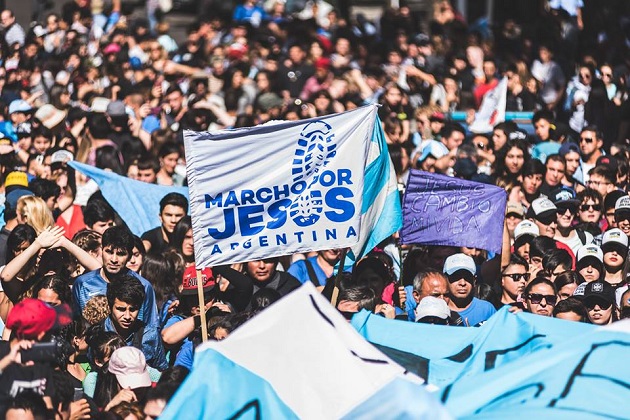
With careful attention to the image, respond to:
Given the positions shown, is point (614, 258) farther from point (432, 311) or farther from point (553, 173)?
point (553, 173)

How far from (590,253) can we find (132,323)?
10.9 ft

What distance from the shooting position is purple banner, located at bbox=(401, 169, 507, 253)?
1047cm

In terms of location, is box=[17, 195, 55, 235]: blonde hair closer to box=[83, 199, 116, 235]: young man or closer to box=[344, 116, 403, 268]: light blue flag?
box=[83, 199, 116, 235]: young man

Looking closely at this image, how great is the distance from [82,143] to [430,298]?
19.1 ft

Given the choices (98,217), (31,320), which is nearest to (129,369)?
(31,320)

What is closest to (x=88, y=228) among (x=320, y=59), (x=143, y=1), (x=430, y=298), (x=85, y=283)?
(x=85, y=283)

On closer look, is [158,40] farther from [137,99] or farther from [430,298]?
[430,298]

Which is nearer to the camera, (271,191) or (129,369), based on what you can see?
(129,369)

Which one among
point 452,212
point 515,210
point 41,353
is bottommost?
point 515,210

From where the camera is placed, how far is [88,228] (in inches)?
432

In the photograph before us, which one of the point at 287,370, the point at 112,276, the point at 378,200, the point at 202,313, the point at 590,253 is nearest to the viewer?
the point at 287,370

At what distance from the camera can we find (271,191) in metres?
9.11

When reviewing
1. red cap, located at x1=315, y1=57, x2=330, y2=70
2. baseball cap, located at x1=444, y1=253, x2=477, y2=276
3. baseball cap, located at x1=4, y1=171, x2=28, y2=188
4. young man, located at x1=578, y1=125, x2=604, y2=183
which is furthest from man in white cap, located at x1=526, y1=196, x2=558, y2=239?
red cap, located at x1=315, y1=57, x2=330, y2=70

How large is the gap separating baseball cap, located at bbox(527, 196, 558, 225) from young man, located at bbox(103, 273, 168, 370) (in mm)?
3547
